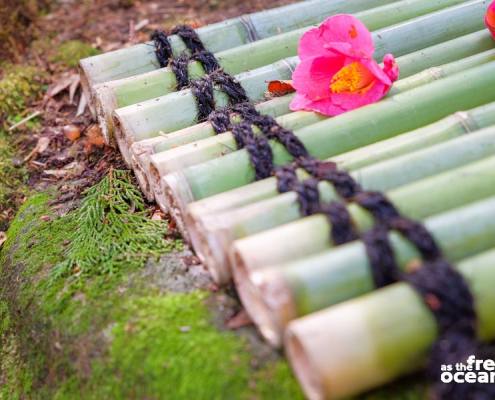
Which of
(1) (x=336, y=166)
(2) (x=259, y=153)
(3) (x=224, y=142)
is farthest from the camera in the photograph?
(3) (x=224, y=142)

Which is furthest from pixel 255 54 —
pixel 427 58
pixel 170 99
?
pixel 427 58

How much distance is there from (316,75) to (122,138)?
28.8 inches

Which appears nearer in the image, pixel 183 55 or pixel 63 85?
pixel 183 55

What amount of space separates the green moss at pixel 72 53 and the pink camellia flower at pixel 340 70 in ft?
5.58

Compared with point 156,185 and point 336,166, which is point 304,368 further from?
point 156,185

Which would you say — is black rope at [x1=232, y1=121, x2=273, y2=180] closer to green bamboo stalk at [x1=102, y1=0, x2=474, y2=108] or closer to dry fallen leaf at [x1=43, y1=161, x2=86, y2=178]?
green bamboo stalk at [x1=102, y1=0, x2=474, y2=108]

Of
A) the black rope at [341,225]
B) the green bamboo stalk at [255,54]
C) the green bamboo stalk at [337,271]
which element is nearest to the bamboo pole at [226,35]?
the green bamboo stalk at [255,54]

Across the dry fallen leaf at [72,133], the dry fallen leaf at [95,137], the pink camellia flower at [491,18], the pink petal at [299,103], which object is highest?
the pink camellia flower at [491,18]

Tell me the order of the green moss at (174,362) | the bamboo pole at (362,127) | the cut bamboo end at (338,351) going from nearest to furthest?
1. the cut bamboo end at (338,351)
2. the green moss at (174,362)
3. the bamboo pole at (362,127)

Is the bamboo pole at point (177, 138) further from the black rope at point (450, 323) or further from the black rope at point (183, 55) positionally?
the black rope at point (450, 323)

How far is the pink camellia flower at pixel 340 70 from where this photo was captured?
2215mm

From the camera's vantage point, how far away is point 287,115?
91.3 inches

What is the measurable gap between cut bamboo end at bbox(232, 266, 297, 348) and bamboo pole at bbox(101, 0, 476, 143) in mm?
860

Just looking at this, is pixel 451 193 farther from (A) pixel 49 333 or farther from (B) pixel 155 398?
(A) pixel 49 333
